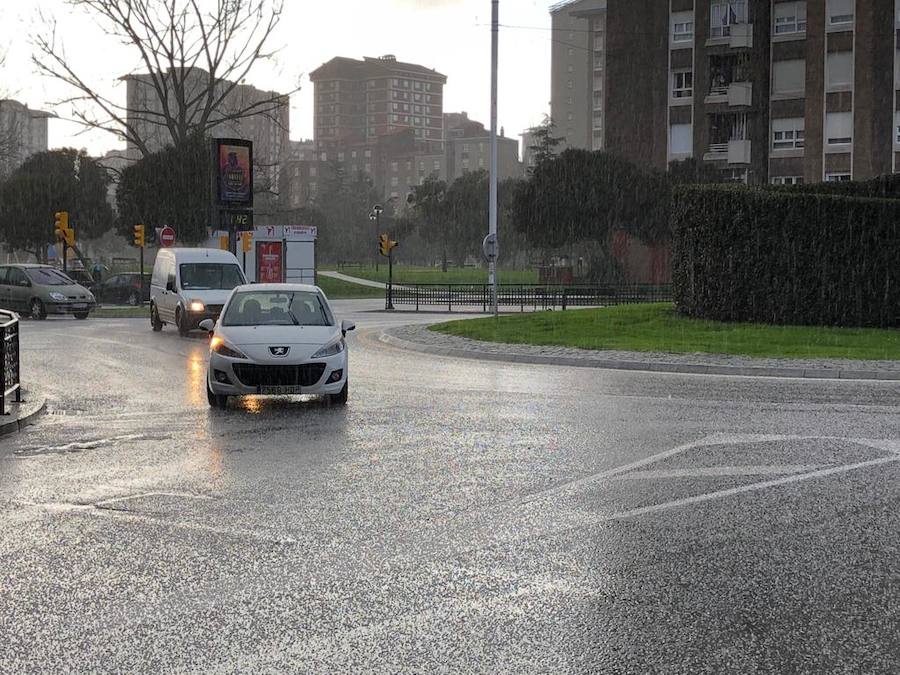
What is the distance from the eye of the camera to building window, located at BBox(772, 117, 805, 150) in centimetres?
6141

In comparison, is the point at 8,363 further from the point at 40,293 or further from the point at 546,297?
the point at 546,297

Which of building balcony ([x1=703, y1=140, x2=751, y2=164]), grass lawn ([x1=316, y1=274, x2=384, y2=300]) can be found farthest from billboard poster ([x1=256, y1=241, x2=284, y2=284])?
building balcony ([x1=703, y1=140, x2=751, y2=164])

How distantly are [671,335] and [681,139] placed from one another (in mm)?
43769

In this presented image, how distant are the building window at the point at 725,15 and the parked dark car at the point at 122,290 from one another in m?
34.3

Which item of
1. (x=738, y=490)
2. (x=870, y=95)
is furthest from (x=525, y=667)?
(x=870, y=95)

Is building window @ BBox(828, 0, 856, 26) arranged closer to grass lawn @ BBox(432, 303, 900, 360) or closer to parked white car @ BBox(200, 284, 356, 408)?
grass lawn @ BBox(432, 303, 900, 360)

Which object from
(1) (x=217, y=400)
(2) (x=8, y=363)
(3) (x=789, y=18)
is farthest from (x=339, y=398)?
(3) (x=789, y=18)

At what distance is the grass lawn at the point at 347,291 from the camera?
58.8 meters

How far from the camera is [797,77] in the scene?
61125 millimetres

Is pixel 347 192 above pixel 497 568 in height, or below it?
above

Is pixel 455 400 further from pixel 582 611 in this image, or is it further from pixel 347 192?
pixel 347 192

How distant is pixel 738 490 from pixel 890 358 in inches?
505

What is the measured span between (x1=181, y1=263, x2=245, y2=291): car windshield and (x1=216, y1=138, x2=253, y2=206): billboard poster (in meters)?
13.4

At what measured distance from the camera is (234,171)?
4144cm
